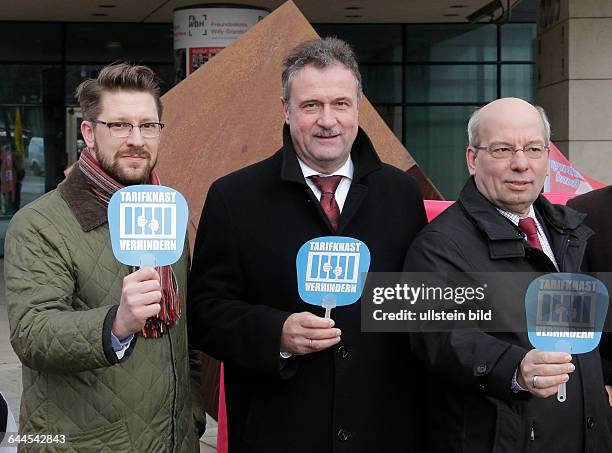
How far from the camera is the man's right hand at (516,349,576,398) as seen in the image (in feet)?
8.29

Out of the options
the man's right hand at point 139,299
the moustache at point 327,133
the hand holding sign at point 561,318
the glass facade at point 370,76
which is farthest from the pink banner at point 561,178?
the glass facade at point 370,76

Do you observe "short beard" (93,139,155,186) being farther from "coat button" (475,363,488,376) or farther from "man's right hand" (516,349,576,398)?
"man's right hand" (516,349,576,398)

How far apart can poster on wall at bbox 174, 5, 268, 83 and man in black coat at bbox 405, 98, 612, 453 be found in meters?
9.58

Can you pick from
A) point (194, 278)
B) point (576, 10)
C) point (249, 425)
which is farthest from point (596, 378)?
point (576, 10)

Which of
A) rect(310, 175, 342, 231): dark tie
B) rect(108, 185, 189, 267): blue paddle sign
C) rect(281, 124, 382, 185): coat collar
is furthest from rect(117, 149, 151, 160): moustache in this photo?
rect(310, 175, 342, 231): dark tie

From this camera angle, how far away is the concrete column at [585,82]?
12.5 m

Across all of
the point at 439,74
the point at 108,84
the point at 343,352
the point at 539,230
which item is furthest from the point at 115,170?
the point at 439,74

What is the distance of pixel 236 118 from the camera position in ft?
17.6

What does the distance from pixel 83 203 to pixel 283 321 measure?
703mm

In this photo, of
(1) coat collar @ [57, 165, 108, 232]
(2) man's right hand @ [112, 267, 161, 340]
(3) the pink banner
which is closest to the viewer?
(2) man's right hand @ [112, 267, 161, 340]

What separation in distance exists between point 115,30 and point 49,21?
1208 millimetres

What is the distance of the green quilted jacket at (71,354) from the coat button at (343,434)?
0.51 meters

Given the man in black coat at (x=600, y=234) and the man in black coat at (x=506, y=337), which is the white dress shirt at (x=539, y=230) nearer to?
the man in black coat at (x=506, y=337)

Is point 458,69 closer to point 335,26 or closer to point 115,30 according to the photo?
point 335,26
